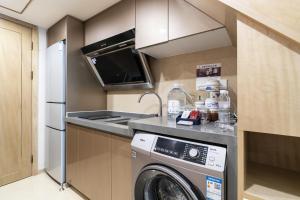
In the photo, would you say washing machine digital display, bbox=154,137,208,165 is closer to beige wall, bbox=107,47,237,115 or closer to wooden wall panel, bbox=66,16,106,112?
beige wall, bbox=107,47,237,115

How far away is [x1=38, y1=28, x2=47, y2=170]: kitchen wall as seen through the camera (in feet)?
8.08

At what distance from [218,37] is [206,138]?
2.58 ft

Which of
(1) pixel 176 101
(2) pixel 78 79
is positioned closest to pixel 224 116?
(1) pixel 176 101

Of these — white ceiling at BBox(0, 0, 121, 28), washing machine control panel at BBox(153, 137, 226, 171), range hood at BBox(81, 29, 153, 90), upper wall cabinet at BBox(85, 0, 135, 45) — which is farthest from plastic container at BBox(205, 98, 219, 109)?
white ceiling at BBox(0, 0, 121, 28)

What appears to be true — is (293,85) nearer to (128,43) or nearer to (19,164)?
(128,43)

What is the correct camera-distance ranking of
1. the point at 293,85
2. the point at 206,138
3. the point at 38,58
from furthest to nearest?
the point at 38,58 → the point at 206,138 → the point at 293,85

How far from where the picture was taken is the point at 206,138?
823 millimetres

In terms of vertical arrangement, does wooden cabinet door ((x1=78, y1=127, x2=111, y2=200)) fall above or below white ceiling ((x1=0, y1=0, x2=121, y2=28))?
below

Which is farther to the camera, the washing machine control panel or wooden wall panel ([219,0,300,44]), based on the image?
the washing machine control panel

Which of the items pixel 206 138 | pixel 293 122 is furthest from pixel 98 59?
pixel 293 122

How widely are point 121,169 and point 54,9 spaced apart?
6.37 feet

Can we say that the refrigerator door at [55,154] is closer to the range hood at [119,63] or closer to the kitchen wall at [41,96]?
the kitchen wall at [41,96]

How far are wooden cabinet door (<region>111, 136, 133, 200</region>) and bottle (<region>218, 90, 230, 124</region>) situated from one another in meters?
0.68

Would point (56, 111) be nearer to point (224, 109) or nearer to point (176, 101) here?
point (176, 101)
